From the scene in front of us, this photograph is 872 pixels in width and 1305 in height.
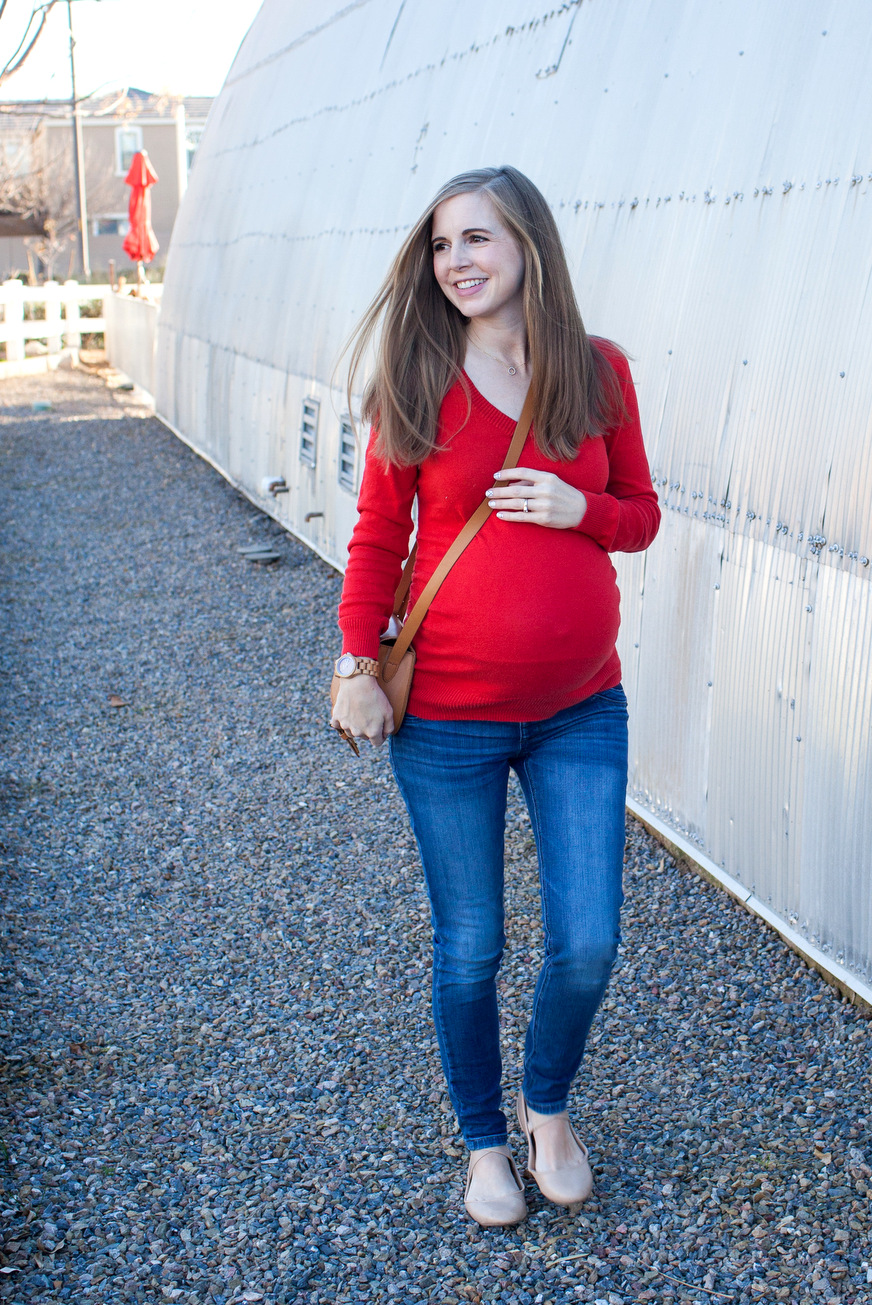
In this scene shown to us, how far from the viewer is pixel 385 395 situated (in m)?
2.39

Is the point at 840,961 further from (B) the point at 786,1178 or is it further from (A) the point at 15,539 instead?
(A) the point at 15,539

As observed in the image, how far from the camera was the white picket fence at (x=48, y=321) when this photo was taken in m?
22.5

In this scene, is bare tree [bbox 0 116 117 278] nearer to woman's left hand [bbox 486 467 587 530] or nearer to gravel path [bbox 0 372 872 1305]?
gravel path [bbox 0 372 872 1305]

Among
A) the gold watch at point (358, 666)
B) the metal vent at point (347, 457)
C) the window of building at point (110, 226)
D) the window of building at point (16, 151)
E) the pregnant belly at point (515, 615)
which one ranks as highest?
the window of building at point (16, 151)

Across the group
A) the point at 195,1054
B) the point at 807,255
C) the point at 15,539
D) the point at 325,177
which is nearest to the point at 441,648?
the point at 195,1054

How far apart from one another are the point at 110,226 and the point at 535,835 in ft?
177

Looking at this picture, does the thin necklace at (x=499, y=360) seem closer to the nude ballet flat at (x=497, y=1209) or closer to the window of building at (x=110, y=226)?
the nude ballet flat at (x=497, y=1209)

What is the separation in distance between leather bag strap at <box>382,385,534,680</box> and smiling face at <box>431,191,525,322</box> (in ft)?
0.70

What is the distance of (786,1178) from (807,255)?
2.58 meters

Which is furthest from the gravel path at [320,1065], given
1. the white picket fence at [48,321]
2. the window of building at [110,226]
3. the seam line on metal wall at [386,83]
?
the window of building at [110,226]

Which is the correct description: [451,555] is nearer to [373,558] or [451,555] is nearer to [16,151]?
[373,558]

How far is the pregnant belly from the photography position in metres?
2.36

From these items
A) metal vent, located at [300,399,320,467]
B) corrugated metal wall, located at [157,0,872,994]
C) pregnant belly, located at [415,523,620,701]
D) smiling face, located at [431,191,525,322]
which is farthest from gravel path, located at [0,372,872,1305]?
metal vent, located at [300,399,320,467]

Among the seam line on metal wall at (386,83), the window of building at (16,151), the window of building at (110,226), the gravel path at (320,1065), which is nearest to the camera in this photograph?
the gravel path at (320,1065)
